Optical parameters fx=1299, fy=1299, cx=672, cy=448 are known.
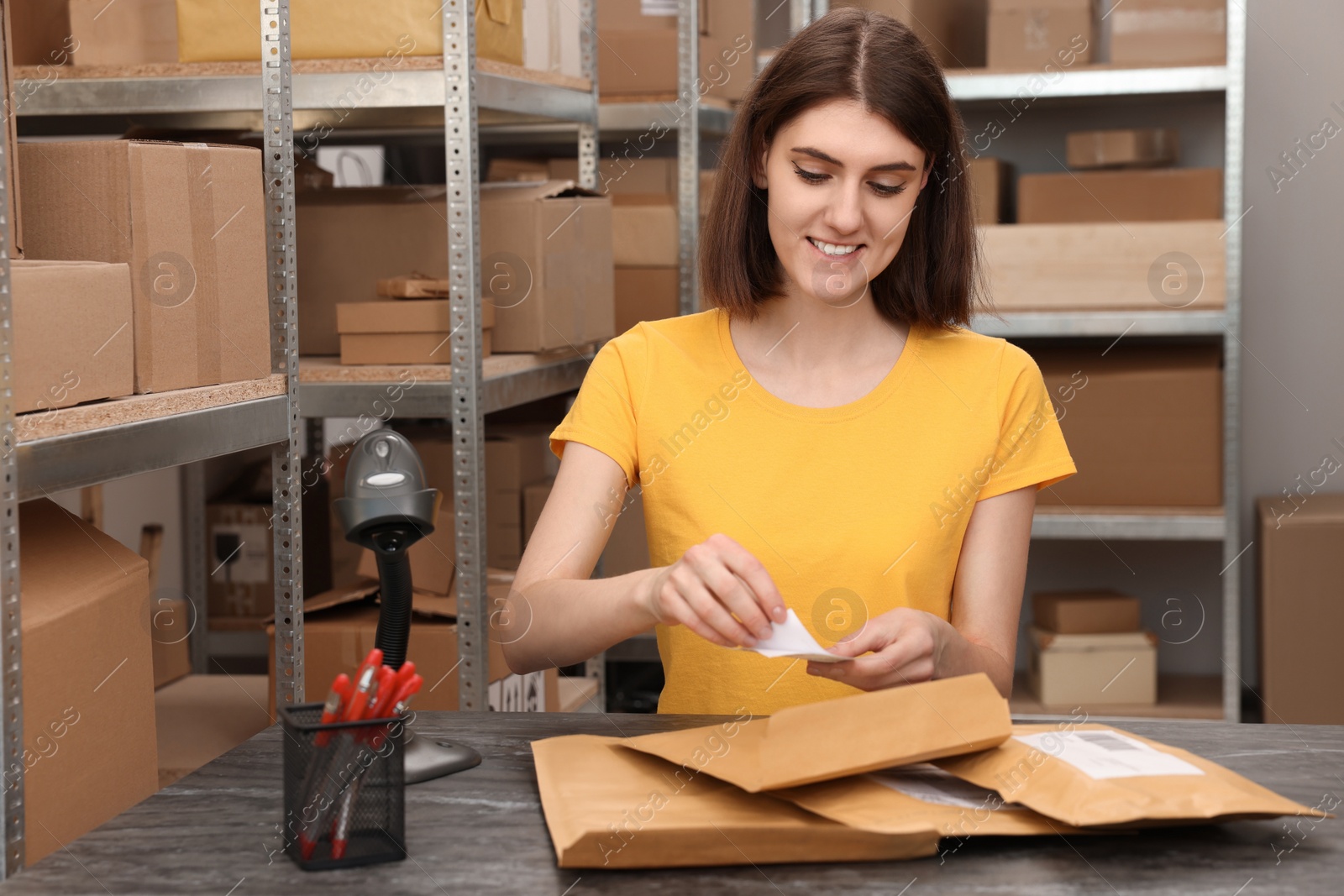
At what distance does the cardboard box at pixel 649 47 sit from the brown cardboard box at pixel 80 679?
1.71 m

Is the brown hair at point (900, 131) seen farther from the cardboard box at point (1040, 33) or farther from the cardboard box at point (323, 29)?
the cardboard box at point (1040, 33)

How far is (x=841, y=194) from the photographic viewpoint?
49.8 inches

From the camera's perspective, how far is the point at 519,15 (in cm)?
205

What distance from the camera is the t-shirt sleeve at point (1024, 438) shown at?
133 centimetres

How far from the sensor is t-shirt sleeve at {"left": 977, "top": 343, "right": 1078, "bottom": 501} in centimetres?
133

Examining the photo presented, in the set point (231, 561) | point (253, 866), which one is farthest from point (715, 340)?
point (231, 561)

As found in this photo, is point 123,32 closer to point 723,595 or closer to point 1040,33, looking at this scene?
point 723,595

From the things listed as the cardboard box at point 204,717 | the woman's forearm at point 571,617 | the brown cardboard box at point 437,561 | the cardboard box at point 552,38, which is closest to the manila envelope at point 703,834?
the woman's forearm at point 571,617

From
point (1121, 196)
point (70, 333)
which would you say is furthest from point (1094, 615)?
point (70, 333)

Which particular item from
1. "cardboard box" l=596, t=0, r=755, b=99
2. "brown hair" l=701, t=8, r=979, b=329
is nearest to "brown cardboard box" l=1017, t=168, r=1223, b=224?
"cardboard box" l=596, t=0, r=755, b=99

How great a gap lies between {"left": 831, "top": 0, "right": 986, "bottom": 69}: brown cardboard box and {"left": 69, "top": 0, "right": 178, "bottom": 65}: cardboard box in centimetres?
141

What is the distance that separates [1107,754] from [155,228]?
0.93 meters

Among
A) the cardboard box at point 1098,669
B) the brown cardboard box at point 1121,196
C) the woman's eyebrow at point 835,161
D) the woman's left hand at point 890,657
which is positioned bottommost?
the cardboard box at point 1098,669

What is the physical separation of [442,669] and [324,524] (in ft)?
2.75
